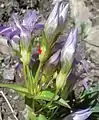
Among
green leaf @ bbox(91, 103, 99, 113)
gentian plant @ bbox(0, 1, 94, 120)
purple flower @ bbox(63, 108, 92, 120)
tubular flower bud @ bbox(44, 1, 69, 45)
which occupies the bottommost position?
green leaf @ bbox(91, 103, 99, 113)

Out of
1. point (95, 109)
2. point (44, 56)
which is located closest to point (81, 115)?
point (95, 109)

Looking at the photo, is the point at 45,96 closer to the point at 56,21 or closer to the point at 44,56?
the point at 44,56

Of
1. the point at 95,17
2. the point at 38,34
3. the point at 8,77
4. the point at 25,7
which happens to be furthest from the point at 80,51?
the point at 25,7

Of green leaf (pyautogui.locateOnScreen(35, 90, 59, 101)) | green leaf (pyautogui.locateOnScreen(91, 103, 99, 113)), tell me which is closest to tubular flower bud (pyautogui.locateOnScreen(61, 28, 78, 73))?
green leaf (pyautogui.locateOnScreen(35, 90, 59, 101))

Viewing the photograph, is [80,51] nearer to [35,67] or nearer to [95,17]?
[35,67]

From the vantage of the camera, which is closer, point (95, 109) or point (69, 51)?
point (69, 51)

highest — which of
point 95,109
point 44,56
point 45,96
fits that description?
point 44,56

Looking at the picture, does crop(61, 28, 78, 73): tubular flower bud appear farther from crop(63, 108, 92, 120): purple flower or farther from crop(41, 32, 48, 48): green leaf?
crop(63, 108, 92, 120): purple flower

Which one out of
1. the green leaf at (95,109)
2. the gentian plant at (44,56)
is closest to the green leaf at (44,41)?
the gentian plant at (44,56)
